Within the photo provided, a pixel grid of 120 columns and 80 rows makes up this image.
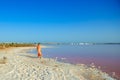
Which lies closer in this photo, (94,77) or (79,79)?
(79,79)

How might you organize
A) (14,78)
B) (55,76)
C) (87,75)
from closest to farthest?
(14,78) < (55,76) < (87,75)

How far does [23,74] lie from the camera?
10.7 m

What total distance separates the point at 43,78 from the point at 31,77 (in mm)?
547

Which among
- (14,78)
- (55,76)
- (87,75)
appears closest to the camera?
(14,78)

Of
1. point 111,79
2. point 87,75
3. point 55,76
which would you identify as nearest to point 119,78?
point 111,79

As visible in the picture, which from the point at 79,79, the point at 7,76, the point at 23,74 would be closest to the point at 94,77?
the point at 79,79

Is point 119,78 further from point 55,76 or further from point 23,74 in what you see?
point 23,74

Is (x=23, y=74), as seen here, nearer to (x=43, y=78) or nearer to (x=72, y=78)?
(x=43, y=78)

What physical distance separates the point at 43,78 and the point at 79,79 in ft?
5.30

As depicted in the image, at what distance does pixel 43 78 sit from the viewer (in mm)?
9945

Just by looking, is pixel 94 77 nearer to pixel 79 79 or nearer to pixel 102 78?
pixel 102 78

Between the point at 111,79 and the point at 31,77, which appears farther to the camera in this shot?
the point at 111,79

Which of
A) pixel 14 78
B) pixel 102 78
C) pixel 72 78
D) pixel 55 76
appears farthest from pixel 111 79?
pixel 14 78

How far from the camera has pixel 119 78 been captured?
11.8 metres
